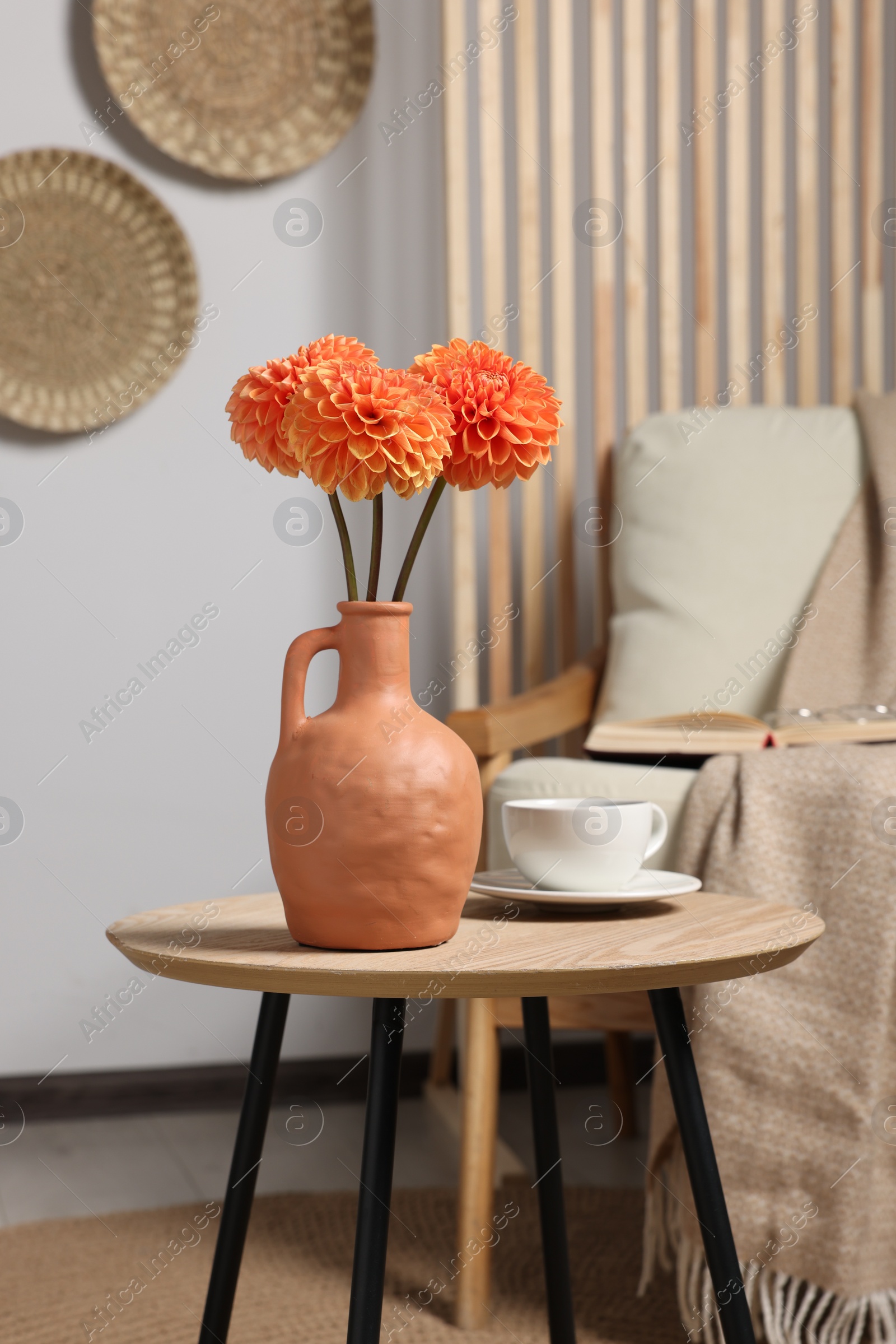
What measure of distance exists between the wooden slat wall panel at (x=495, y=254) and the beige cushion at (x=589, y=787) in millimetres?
472

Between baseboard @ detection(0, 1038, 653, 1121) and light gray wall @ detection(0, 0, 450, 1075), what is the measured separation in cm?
2

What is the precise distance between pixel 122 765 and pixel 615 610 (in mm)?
721

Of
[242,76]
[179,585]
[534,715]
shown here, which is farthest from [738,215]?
[179,585]

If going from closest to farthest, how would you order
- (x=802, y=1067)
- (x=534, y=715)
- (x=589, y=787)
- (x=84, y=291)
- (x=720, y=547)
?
(x=802, y=1067), (x=589, y=787), (x=534, y=715), (x=720, y=547), (x=84, y=291)

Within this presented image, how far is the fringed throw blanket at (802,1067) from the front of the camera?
1.02 meters

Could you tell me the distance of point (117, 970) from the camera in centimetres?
171

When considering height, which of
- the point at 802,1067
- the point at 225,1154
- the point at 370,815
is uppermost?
the point at 370,815

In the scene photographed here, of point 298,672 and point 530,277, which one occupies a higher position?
point 530,277

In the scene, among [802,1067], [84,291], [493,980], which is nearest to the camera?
[493,980]

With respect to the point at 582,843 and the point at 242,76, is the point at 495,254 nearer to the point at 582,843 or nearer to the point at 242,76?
the point at 242,76

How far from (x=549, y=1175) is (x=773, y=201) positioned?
142cm

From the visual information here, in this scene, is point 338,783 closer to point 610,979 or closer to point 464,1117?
point 610,979

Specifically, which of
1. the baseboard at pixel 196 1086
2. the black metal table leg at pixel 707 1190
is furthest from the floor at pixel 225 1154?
the black metal table leg at pixel 707 1190

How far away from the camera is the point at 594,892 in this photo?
778 millimetres
